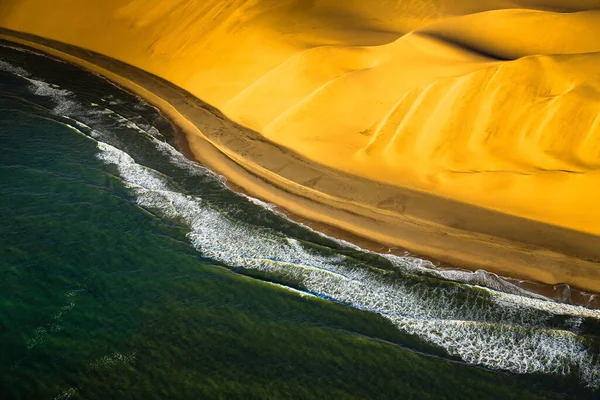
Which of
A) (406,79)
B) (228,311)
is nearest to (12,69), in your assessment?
(406,79)

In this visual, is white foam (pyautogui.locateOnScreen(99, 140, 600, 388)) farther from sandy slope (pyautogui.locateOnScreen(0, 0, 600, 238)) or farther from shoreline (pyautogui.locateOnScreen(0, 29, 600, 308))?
sandy slope (pyautogui.locateOnScreen(0, 0, 600, 238))

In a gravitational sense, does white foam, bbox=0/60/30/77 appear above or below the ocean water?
above

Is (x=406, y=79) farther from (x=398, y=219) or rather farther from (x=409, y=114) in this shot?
(x=398, y=219)

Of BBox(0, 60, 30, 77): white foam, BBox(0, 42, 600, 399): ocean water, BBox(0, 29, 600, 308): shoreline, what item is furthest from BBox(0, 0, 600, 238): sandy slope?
BBox(0, 42, 600, 399): ocean water

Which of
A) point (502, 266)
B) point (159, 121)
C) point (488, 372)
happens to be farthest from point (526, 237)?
point (159, 121)

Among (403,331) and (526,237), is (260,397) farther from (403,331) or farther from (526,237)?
(526,237)
